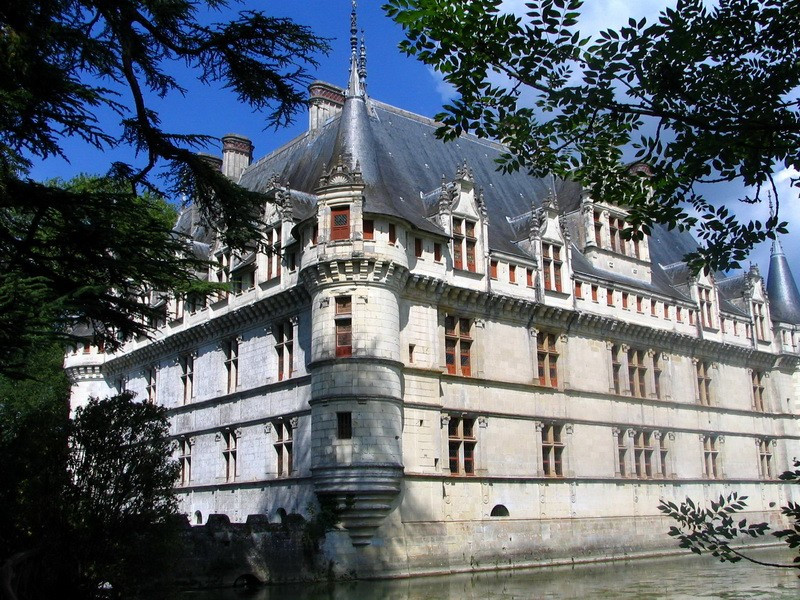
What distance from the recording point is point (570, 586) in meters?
18.4

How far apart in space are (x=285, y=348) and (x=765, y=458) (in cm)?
2105

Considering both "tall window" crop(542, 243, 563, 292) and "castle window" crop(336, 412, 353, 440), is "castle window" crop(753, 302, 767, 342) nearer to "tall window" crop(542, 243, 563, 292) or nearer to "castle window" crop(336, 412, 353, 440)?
"tall window" crop(542, 243, 563, 292)

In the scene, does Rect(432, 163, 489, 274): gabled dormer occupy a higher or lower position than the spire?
lower

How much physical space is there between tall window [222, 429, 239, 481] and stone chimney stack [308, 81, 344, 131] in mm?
11246

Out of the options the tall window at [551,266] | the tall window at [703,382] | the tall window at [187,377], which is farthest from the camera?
the tall window at [703,382]

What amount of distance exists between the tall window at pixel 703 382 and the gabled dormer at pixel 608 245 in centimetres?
406

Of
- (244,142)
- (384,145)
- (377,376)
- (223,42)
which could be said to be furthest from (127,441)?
(244,142)

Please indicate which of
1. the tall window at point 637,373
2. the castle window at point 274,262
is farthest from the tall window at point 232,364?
the tall window at point 637,373

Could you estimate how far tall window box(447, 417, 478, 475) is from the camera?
22891mm

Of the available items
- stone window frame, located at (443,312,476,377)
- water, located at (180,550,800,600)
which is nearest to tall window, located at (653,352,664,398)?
water, located at (180,550,800,600)

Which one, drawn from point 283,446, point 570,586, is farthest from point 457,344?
point 570,586

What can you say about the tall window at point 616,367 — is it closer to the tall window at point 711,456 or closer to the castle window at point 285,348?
the tall window at point 711,456

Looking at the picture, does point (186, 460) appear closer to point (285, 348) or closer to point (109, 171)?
point (285, 348)

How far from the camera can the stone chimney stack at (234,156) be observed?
118 feet
